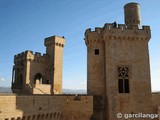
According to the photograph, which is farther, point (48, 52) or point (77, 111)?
point (48, 52)

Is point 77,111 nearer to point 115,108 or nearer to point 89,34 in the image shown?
point 115,108

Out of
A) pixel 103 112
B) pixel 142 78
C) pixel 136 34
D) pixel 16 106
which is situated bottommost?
pixel 103 112

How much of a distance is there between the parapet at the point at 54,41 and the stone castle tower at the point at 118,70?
15023 mm

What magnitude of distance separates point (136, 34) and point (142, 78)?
5229mm

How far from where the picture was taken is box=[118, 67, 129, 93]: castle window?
21987 mm

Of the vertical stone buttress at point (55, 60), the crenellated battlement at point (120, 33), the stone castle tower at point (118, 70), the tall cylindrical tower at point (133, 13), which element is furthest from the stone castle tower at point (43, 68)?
the tall cylindrical tower at point (133, 13)

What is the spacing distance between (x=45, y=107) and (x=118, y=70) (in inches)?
363

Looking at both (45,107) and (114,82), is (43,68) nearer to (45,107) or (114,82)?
(114,82)

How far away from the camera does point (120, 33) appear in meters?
22.9

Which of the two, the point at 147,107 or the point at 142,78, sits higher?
the point at 142,78

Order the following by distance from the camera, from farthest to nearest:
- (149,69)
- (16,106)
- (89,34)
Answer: (89,34), (149,69), (16,106)

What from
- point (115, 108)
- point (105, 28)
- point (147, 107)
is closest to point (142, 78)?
point (147, 107)

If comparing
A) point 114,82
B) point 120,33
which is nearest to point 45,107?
point 114,82

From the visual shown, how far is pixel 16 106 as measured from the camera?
15.5 metres
